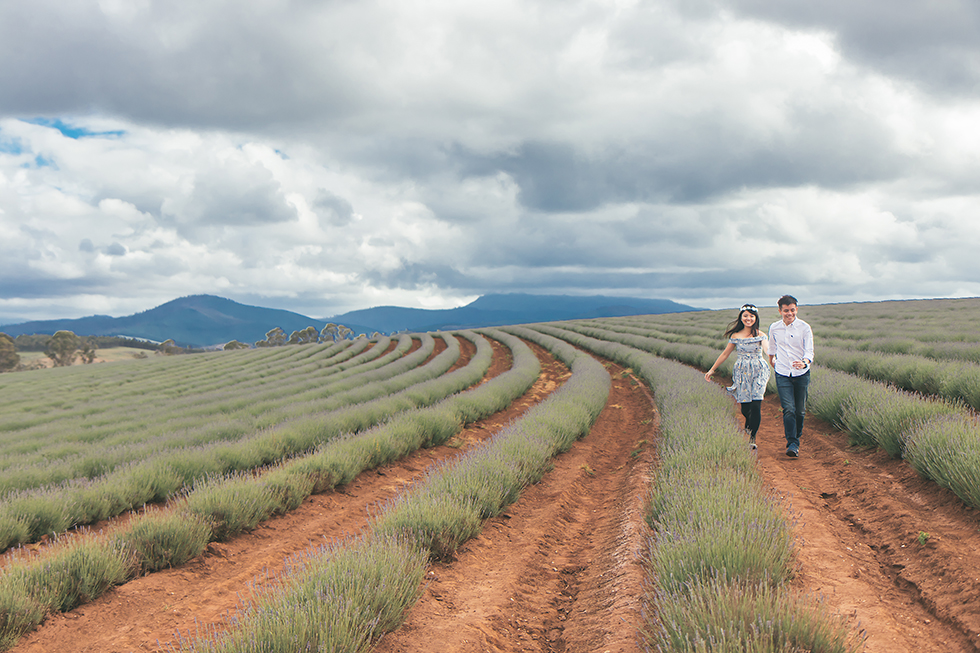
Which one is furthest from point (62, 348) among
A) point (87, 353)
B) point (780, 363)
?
point (780, 363)

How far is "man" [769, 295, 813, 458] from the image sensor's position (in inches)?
264

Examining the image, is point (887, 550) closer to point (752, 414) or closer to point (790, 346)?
point (752, 414)

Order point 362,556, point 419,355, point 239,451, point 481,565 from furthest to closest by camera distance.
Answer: point 419,355 < point 239,451 < point 481,565 < point 362,556

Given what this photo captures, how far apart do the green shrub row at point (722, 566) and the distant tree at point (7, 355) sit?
9499 cm

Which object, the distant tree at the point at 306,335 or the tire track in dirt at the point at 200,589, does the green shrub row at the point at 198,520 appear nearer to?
the tire track in dirt at the point at 200,589

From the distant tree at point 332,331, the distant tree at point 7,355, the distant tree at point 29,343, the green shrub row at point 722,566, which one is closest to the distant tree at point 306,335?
the distant tree at point 332,331

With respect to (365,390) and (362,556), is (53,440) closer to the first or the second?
(365,390)

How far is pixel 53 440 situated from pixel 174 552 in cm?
851

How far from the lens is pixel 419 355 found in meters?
24.8

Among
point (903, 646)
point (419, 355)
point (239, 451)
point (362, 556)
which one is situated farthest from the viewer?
point (419, 355)

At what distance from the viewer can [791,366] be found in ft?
22.0

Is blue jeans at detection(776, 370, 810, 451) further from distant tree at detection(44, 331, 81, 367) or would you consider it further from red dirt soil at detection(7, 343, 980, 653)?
distant tree at detection(44, 331, 81, 367)

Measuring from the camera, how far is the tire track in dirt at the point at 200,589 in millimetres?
3457

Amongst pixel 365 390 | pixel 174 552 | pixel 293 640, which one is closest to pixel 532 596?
pixel 293 640
